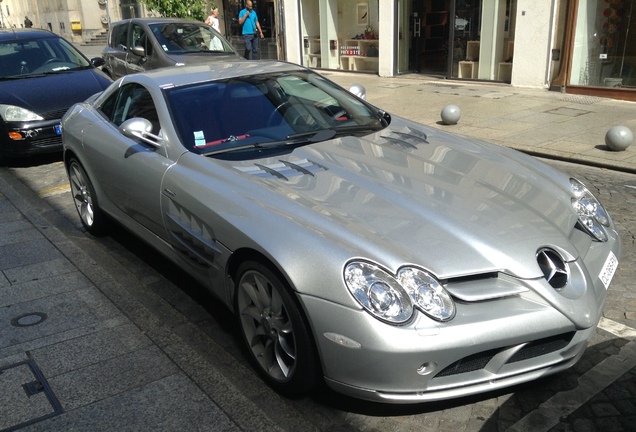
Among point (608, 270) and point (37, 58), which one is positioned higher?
point (37, 58)

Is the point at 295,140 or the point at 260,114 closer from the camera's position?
the point at 295,140

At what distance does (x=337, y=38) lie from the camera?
58.3ft

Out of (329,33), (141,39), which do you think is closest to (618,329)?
(141,39)

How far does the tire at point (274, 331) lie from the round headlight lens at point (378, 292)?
324mm

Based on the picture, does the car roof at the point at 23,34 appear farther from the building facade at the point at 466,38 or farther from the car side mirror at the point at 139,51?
the building facade at the point at 466,38

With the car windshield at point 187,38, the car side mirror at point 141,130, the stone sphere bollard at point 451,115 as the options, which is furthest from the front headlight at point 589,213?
the car windshield at point 187,38

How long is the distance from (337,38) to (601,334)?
49.9 feet

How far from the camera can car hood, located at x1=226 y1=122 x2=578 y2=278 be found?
2926mm

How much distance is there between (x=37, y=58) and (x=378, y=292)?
8173 millimetres

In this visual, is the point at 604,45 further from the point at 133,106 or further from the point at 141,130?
the point at 141,130

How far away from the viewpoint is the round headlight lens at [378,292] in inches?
107

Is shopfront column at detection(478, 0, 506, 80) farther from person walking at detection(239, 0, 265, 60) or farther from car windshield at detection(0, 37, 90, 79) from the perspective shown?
car windshield at detection(0, 37, 90, 79)

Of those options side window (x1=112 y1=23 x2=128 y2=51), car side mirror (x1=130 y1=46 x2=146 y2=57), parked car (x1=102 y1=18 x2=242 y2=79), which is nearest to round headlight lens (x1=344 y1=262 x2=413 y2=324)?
parked car (x1=102 y1=18 x2=242 y2=79)

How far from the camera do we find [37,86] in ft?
27.8
